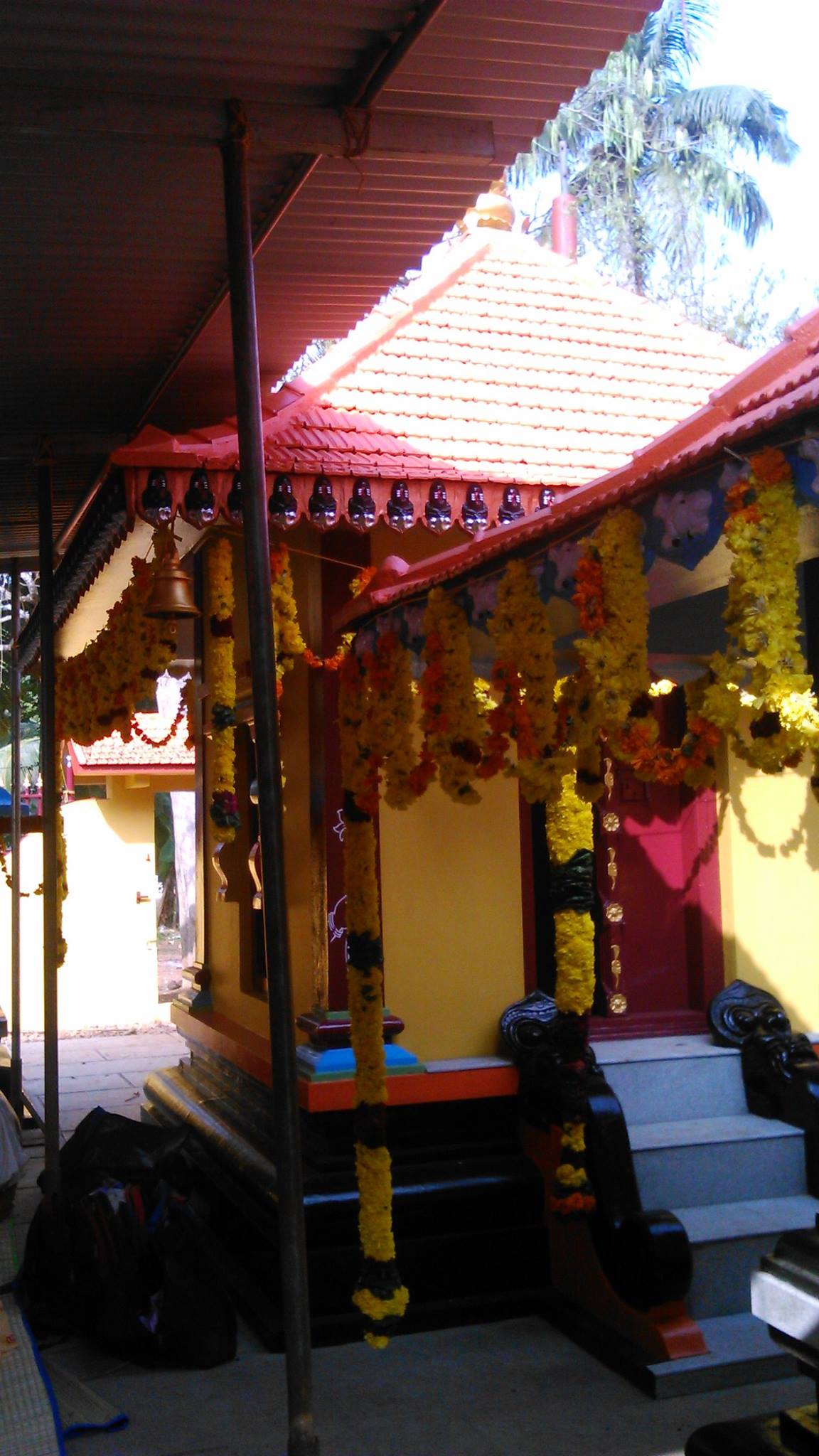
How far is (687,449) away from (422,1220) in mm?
4190

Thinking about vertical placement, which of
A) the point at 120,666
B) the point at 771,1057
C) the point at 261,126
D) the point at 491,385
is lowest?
the point at 771,1057

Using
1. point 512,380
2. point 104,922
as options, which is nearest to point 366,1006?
point 512,380

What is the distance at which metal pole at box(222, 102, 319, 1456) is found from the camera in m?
3.85

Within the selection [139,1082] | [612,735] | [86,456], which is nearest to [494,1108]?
[612,735]

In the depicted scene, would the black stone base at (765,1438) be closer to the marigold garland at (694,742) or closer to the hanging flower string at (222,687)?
the marigold garland at (694,742)

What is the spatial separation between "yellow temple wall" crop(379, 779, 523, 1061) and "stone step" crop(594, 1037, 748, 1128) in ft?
2.16

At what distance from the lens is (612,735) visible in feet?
12.9

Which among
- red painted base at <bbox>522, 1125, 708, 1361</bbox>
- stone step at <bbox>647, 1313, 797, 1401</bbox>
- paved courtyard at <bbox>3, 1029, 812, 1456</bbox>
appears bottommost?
paved courtyard at <bbox>3, 1029, 812, 1456</bbox>

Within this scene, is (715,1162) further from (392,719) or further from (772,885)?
(392,719)

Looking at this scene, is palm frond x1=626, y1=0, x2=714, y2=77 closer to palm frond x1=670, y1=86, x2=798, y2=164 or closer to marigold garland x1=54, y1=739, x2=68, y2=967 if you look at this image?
palm frond x1=670, y1=86, x2=798, y2=164

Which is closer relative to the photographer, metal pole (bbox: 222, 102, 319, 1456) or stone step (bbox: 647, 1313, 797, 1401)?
metal pole (bbox: 222, 102, 319, 1456)

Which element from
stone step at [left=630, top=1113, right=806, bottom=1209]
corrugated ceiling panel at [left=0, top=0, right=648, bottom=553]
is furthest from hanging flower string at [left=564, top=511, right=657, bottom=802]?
stone step at [left=630, top=1113, right=806, bottom=1209]

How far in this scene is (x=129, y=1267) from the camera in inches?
236

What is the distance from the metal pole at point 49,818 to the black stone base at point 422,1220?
1.05 metres
